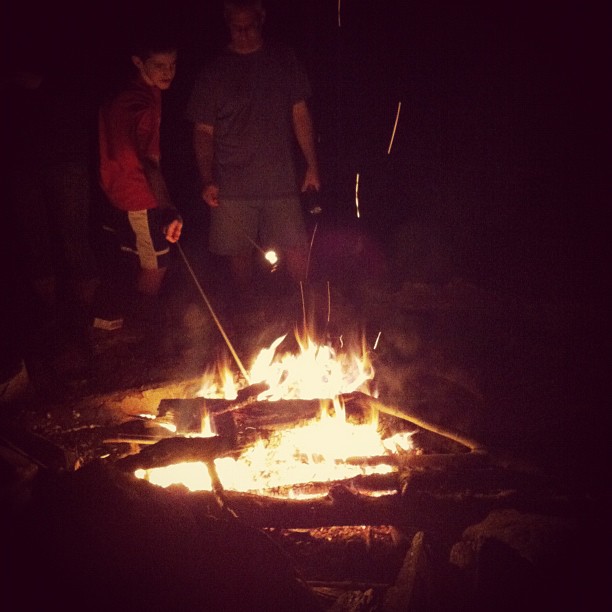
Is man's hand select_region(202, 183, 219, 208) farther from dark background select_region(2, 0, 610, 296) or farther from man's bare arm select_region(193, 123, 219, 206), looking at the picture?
dark background select_region(2, 0, 610, 296)

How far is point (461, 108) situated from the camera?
5.41 meters

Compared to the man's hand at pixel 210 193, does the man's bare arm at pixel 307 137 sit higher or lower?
higher

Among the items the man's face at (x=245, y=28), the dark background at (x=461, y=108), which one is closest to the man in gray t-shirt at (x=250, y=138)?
the man's face at (x=245, y=28)

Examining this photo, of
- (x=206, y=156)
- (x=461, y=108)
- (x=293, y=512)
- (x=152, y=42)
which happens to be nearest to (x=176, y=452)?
(x=293, y=512)

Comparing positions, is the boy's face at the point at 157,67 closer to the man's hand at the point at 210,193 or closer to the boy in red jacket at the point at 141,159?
the boy in red jacket at the point at 141,159

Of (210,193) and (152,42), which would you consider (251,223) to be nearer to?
(210,193)

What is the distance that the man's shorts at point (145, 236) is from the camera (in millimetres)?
4422

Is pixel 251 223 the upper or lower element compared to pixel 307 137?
lower

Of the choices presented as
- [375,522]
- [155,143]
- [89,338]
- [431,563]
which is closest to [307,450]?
[375,522]

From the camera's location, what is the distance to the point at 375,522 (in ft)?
9.11

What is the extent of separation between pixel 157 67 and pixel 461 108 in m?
3.25

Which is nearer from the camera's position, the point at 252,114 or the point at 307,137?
the point at 252,114

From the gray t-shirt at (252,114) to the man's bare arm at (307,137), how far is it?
6 cm

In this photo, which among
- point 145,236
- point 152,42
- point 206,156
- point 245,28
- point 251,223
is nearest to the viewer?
point 152,42
